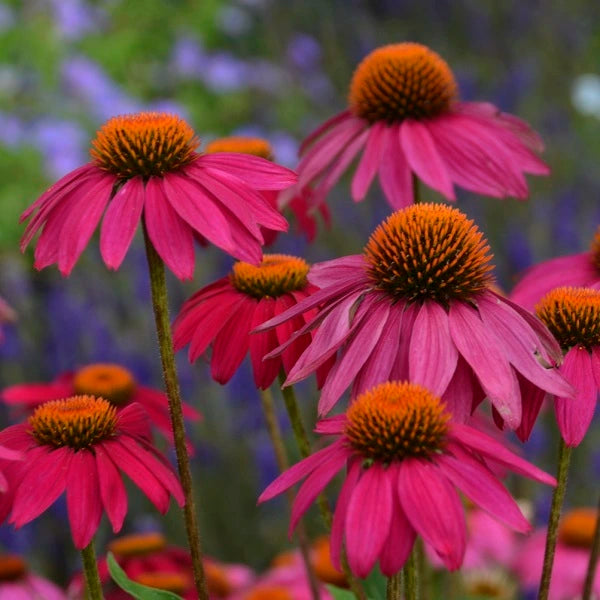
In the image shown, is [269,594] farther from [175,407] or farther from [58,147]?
[58,147]

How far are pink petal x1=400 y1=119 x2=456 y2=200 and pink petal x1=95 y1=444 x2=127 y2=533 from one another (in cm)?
51

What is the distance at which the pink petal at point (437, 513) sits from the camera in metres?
0.80

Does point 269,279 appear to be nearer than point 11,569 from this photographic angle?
Yes

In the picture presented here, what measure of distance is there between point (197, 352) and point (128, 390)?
0.41 m

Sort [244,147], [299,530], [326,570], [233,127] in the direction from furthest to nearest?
[233,127]
[326,570]
[244,147]
[299,530]

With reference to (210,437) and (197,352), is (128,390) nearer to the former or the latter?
(197,352)

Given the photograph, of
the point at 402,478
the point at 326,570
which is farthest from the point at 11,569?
the point at 402,478

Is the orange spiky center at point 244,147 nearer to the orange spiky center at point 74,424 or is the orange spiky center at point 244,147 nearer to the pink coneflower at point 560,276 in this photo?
the pink coneflower at point 560,276

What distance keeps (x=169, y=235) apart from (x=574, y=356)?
0.39 metres

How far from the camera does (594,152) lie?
16.8 ft

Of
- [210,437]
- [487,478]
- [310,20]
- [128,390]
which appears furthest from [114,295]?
[487,478]

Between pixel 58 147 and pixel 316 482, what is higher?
pixel 58 147

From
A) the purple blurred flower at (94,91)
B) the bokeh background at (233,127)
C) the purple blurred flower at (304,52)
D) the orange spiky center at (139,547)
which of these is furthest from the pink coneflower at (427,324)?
the purple blurred flower at (304,52)

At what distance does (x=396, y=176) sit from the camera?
1452 mm
